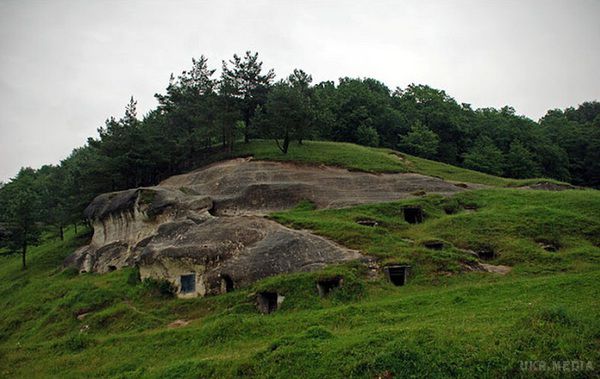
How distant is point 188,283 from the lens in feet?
90.2

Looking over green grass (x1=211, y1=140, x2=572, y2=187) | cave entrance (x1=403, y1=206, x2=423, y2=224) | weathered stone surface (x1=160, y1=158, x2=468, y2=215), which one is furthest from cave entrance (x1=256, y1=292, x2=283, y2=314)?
green grass (x1=211, y1=140, x2=572, y2=187)

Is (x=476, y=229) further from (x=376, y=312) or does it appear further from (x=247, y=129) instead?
(x=247, y=129)

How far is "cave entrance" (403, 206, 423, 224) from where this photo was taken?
34625 mm

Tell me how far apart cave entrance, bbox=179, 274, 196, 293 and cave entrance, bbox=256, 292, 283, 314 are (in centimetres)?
488

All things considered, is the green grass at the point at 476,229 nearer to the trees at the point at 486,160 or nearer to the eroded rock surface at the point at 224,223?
the eroded rock surface at the point at 224,223

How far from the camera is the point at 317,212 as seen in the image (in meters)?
35.7

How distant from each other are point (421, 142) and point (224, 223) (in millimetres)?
44484

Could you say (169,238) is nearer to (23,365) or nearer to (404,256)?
(23,365)

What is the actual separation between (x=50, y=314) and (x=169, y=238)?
8557 millimetres

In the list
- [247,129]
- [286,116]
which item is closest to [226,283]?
[286,116]

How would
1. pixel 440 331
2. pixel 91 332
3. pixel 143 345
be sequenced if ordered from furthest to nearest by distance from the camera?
pixel 91 332, pixel 143 345, pixel 440 331

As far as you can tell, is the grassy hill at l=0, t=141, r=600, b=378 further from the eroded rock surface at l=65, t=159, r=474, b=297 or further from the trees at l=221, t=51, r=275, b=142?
the trees at l=221, t=51, r=275, b=142

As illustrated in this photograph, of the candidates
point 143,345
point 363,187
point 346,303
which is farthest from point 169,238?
point 363,187

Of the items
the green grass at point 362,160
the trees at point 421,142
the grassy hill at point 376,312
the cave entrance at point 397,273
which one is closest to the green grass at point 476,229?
the grassy hill at point 376,312
